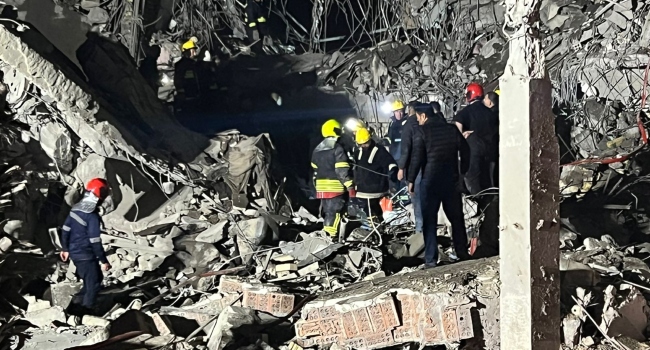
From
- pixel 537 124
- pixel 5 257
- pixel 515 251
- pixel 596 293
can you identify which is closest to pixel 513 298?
pixel 515 251

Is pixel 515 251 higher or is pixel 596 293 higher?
pixel 515 251

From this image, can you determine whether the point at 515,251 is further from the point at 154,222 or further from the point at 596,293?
the point at 154,222

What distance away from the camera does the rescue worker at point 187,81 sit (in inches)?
578

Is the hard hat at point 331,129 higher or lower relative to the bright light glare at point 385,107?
lower

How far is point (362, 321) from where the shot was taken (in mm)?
5711

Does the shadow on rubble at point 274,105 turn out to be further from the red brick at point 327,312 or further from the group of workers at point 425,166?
the red brick at point 327,312

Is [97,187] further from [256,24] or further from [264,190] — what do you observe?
[256,24]

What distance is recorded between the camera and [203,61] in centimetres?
1545

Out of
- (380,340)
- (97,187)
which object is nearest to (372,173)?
(97,187)

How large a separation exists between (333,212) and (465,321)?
4099 millimetres

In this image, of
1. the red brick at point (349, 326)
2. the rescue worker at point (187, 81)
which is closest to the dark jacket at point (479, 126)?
the red brick at point (349, 326)

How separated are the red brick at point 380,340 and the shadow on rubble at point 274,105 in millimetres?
7992

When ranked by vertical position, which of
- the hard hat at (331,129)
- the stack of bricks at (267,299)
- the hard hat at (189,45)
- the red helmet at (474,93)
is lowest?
the stack of bricks at (267,299)

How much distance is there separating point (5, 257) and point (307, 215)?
594cm
